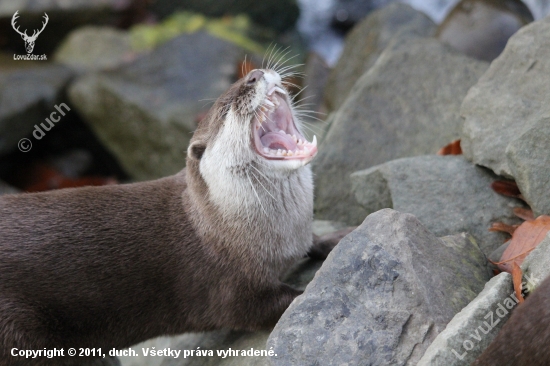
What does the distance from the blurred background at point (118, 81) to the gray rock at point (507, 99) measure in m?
2.40

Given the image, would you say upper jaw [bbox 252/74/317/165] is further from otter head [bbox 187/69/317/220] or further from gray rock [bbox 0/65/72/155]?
gray rock [bbox 0/65/72/155]

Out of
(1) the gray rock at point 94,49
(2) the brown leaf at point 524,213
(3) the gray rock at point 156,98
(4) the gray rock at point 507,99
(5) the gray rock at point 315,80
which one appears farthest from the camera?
(1) the gray rock at point 94,49

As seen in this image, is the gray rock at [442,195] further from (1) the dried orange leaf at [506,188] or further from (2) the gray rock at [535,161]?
(2) the gray rock at [535,161]

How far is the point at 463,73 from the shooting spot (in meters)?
4.13

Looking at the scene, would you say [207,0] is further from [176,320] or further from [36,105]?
[176,320]

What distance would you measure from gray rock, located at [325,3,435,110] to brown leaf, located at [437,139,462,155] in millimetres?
1894

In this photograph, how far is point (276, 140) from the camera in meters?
3.19

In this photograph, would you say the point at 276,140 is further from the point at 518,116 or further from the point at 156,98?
the point at 156,98

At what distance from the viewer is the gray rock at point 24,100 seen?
22.8 feet

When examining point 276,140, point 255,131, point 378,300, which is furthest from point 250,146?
point 378,300

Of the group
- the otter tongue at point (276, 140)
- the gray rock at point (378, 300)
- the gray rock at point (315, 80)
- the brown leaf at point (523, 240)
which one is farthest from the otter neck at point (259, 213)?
the gray rock at point (315, 80)

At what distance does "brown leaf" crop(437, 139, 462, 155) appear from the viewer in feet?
12.1

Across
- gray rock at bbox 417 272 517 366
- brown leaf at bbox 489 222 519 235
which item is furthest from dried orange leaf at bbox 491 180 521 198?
gray rock at bbox 417 272 517 366

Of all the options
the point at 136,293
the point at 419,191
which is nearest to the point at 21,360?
the point at 136,293
